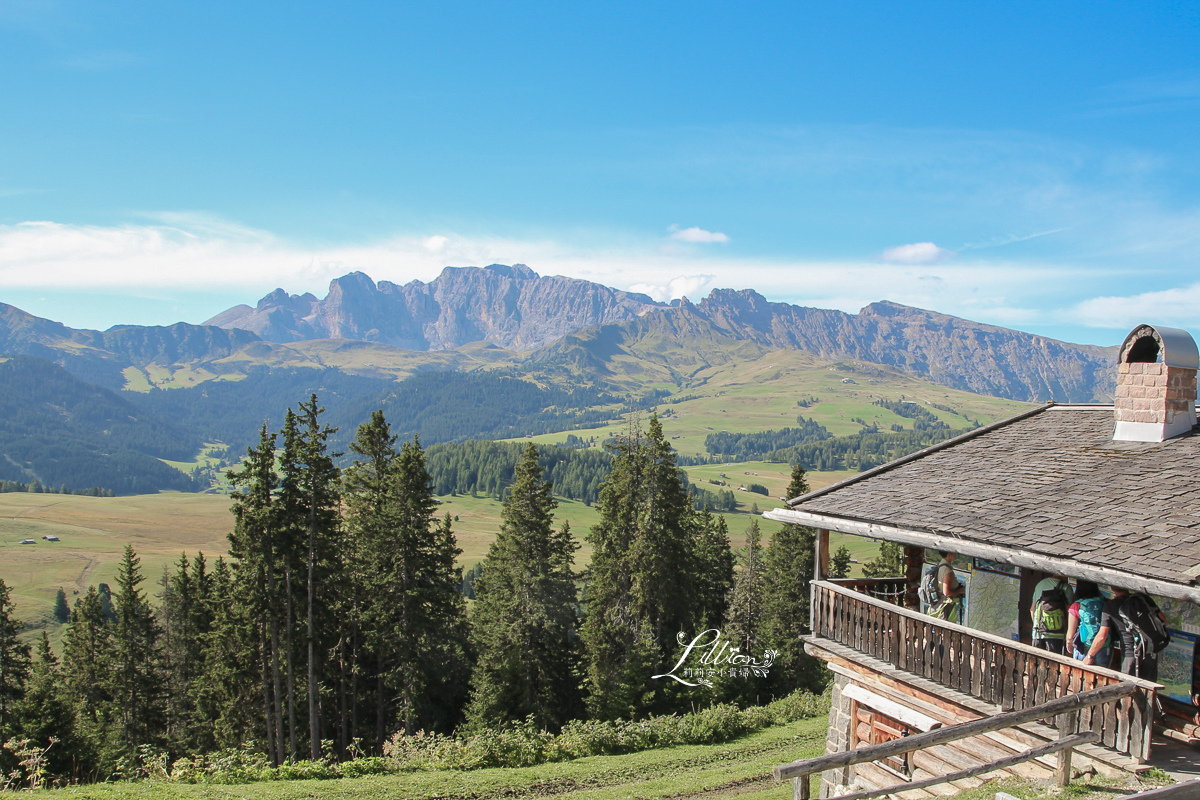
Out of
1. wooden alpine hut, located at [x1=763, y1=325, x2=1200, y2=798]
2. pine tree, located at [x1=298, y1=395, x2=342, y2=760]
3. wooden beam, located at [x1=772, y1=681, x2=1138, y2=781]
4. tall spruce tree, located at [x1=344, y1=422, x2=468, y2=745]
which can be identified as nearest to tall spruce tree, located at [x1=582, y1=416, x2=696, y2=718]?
tall spruce tree, located at [x1=344, y1=422, x2=468, y2=745]

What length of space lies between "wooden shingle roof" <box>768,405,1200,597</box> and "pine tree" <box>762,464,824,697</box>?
2370 centimetres

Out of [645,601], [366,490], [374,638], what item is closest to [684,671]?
[645,601]

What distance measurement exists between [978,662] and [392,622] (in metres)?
26.8

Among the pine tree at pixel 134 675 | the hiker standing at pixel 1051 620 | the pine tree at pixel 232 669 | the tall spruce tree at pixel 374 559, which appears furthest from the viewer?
the pine tree at pixel 134 675

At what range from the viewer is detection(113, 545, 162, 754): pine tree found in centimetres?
4231

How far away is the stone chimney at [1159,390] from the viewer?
1290 centimetres

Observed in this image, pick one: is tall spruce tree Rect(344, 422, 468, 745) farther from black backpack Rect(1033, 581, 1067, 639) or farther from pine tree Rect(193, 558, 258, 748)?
black backpack Rect(1033, 581, 1067, 639)

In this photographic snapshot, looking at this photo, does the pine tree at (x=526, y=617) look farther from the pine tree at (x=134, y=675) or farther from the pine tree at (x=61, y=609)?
the pine tree at (x=61, y=609)

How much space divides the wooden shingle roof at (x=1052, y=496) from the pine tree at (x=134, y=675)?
1733 inches

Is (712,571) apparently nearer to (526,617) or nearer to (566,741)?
(526,617)

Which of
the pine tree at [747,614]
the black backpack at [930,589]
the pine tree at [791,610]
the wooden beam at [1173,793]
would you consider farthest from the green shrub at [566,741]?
the wooden beam at [1173,793]

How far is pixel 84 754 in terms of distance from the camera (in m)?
37.2

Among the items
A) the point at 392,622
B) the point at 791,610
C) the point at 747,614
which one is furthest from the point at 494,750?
the point at 791,610

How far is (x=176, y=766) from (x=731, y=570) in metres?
38.0
